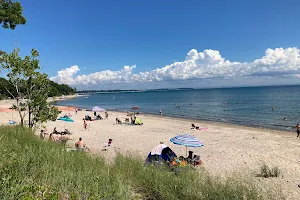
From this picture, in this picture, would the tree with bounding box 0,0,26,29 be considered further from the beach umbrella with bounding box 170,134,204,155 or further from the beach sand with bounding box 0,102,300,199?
the beach umbrella with bounding box 170,134,204,155

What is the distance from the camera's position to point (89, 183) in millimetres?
4383

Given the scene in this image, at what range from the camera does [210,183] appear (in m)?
5.42

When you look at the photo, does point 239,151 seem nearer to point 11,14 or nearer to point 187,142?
point 187,142

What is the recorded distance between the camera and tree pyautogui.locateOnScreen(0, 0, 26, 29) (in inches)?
335

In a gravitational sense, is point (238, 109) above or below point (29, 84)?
below

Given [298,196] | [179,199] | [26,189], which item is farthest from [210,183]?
[298,196]

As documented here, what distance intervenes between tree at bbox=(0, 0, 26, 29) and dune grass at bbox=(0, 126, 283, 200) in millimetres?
4989

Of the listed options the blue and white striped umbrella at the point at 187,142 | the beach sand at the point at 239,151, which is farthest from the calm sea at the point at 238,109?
the blue and white striped umbrella at the point at 187,142

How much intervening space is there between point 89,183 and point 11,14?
716 centimetres

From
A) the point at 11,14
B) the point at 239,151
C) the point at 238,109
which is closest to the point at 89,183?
the point at 11,14

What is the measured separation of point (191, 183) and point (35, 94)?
366 inches

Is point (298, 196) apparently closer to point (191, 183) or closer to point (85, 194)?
point (191, 183)

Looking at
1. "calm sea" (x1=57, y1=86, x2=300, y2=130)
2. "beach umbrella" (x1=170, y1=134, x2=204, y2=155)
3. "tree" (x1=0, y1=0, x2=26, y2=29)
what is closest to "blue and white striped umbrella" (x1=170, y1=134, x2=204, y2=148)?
"beach umbrella" (x1=170, y1=134, x2=204, y2=155)

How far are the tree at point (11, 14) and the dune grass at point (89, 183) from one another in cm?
499
